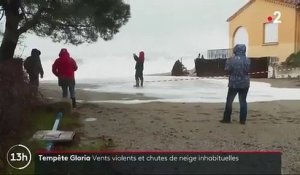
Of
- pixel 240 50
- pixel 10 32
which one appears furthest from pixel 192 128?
pixel 10 32

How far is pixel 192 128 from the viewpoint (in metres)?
8.73

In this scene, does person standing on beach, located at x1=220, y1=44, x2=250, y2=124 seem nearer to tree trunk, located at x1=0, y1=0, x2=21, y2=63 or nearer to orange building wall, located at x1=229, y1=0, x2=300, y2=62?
tree trunk, located at x1=0, y1=0, x2=21, y2=63

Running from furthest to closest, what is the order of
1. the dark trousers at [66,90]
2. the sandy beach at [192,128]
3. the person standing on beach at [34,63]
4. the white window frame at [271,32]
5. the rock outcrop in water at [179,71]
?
the rock outcrop in water at [179,71], the white window frame at [271,32], the person standing on beach at [34,63], the dark trousers at [66,90], the sandy beach at [192,128]

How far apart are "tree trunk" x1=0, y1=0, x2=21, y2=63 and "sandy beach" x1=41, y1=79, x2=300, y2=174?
6.84 feet

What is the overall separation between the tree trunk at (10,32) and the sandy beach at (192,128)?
2.08m

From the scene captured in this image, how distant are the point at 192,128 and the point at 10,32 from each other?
16.7ft

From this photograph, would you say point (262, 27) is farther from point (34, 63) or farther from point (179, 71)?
point (34, 63)

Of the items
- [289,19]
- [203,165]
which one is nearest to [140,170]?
[203,165]

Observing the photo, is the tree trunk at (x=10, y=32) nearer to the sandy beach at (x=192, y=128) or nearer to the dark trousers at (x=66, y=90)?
the dark trousers at (x=66, y=90)

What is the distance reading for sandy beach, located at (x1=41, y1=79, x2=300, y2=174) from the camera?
23.2ft

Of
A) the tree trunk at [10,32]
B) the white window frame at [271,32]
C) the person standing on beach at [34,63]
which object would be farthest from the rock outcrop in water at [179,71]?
the tree trunk at [10,32]

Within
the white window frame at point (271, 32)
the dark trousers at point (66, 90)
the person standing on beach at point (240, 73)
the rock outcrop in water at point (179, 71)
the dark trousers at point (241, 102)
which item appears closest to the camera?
the person standing on beach at point (240, 73)

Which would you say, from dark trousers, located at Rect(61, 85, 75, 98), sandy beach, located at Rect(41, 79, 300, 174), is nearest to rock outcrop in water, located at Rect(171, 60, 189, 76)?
sandy beach, located at Rect(41, 79, 300, 174)

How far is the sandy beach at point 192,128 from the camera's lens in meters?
7.08
